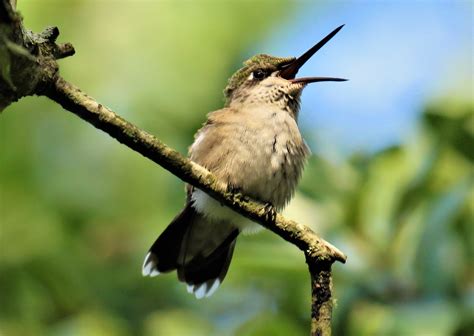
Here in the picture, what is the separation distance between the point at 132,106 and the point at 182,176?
4.48 meters

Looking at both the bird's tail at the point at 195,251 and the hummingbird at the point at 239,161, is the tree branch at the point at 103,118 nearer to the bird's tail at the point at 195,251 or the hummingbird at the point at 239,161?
the hummingbird at the point at 239,161

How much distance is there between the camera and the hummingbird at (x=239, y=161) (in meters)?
4.71

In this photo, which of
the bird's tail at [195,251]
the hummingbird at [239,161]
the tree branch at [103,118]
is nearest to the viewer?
the tree branch at [103,118]

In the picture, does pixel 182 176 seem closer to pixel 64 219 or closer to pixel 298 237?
pixel 298 237

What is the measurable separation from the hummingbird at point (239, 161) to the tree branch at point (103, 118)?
1338 mm

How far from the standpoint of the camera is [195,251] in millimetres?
5496

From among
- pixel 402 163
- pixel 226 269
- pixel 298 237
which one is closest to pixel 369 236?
pixel 402 163

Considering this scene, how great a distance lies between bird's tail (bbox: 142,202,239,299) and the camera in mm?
5312

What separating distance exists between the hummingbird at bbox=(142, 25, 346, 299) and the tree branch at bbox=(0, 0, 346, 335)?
1338 mm

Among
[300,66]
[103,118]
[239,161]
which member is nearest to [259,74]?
[300,66]

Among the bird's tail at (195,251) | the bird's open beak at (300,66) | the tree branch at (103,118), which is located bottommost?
the tree branch at (103,118)

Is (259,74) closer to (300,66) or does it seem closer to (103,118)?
(300,66)

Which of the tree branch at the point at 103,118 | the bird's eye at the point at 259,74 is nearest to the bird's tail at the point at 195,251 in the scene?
the bird's eye at the point at 259,74

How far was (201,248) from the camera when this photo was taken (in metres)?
5.54
